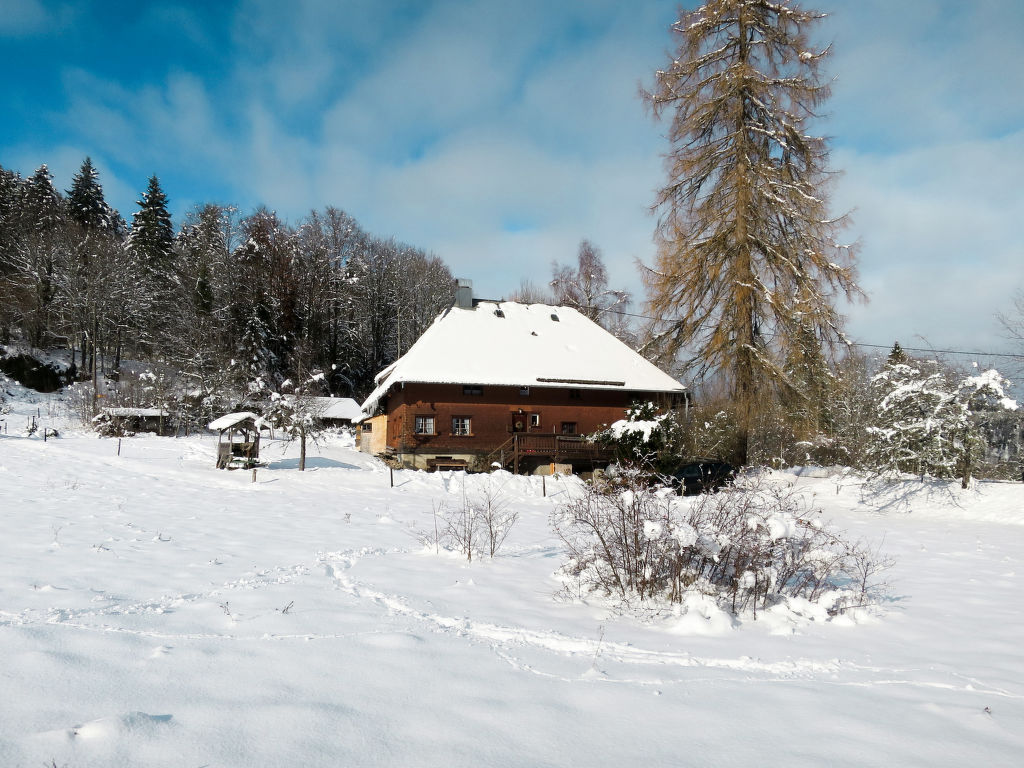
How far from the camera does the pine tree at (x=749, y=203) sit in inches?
775

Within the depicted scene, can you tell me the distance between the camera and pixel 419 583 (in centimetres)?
666

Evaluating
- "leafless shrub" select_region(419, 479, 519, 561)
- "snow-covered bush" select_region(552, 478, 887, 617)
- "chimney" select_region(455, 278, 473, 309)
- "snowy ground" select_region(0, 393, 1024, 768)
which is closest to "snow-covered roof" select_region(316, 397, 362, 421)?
"chimney" select_region(455, 278, 473, 309)

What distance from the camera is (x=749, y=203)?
2006 centimetres

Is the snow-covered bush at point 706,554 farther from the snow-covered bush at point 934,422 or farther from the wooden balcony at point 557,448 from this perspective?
the wooden balcony at point 557,448

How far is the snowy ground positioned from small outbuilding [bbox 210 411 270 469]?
1060cm

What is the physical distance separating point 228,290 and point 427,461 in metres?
27.0

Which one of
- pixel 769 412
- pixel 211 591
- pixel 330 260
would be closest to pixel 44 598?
pixel 211 591

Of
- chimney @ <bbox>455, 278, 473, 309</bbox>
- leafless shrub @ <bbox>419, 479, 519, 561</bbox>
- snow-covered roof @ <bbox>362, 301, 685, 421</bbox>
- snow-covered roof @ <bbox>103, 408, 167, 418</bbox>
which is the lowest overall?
leafless shrub @ <bbox>419, 479, 519, 561</bbox>

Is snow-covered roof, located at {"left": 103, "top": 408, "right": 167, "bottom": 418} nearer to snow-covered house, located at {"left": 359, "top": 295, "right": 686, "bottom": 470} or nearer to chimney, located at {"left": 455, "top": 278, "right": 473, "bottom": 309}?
snow-covered house, located at {"left": 359, "top": 295, "right": 686, "bottom": 470}

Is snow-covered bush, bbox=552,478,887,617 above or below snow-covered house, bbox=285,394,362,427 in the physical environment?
below

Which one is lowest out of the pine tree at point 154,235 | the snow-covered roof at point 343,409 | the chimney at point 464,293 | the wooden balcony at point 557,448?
the wooden balcony at point 557,448

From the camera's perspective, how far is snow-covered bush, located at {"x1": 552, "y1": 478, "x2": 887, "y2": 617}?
20.2 feet

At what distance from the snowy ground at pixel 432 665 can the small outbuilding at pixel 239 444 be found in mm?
10599

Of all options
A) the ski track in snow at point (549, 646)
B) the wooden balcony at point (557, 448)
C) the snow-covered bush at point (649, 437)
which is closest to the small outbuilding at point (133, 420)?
the wooden balcony at point (557, 448)
